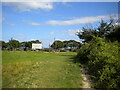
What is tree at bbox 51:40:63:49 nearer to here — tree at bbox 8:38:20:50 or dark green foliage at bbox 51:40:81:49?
dark green foliage at bbox 51:40:81:49

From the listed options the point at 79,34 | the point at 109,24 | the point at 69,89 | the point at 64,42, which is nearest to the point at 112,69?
the point at 69,89

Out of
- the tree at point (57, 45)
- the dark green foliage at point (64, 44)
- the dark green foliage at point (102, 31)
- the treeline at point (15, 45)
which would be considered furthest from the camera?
the dark green foliage at point (64, 44)

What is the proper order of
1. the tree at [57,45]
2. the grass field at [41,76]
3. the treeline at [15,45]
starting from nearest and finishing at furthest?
the grass field at [41,76]
the treeline at [15,45]
the tree at [57,45]

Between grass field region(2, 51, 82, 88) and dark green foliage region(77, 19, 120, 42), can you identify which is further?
dark green foliage region(77, 19, 120, 42)

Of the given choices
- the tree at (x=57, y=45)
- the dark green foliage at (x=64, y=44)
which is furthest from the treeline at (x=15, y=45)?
the dark green foliage at (x=64, y=44)

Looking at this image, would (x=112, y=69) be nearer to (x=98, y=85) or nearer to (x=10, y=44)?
(x=98, y=85)

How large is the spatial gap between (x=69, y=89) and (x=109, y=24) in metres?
17.2

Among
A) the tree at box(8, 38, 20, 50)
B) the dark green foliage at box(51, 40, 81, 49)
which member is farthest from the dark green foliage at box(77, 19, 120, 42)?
the tree at box(8, 38, 20, 50)

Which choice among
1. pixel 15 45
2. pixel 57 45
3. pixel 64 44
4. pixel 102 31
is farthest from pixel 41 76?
pixel 64 44

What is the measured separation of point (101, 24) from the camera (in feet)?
64.6

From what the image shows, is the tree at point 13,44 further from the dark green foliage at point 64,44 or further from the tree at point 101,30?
the tree at point 101,30

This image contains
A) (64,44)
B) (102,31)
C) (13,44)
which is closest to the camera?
(102,31)

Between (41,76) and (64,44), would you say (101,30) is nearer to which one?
(41,76)

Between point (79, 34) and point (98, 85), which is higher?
point (79, 34)
